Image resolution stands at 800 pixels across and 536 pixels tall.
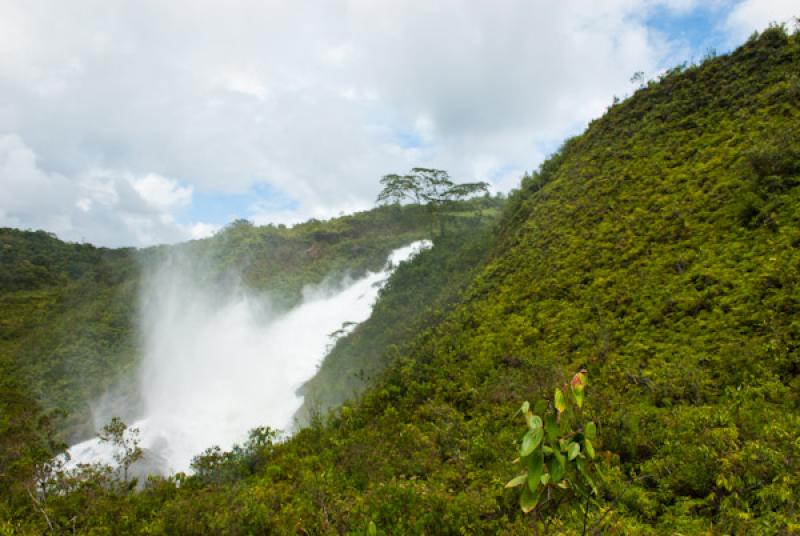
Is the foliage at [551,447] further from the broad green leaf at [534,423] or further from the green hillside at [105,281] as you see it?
the green hillside at [105,281]

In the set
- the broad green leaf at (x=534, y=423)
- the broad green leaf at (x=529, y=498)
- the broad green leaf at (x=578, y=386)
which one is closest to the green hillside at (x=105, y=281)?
the broad green leaf at (x=529, y=498)

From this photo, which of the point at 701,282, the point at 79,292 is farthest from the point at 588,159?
the point at 79,292

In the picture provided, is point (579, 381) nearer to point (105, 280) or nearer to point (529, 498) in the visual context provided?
point (529, 498)

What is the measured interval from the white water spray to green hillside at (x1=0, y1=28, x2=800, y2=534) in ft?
34.9

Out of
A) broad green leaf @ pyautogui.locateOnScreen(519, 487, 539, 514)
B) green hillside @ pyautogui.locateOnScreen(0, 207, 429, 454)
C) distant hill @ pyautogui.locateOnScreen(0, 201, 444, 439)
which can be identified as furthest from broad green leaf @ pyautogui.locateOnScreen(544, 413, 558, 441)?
distant hill @ pyautogui.locateOnScreen(0, 201, 444, 439)

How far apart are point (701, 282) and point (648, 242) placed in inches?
97.3

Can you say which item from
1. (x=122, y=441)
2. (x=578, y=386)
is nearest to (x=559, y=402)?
(x=578, y=386)

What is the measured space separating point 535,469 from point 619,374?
640cm

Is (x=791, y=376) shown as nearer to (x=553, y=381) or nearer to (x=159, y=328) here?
(x=553, y=381)

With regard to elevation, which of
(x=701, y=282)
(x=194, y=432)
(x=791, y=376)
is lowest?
(x=194, y=432)

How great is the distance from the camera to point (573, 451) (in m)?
1.58

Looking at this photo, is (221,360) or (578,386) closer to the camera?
(578,386)

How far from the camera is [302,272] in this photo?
124 ft

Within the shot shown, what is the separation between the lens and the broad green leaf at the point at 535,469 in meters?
1.54
